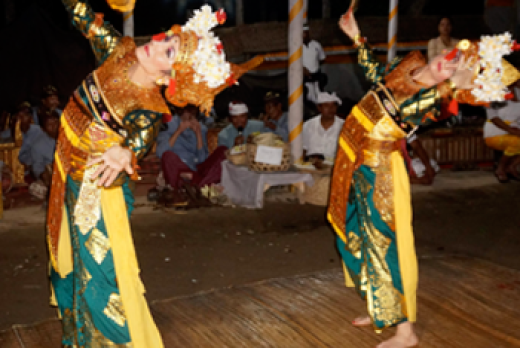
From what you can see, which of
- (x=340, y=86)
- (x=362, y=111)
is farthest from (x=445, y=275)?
(x=340, y=86)

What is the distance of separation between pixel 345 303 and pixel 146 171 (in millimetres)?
→ 4195

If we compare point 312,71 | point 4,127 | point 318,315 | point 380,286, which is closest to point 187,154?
point 4,127

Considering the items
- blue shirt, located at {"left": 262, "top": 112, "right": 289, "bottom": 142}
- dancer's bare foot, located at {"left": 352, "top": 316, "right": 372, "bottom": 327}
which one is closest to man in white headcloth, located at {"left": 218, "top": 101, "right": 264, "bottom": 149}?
blue shirt, located at {"left": 262, "top": 112, "right": 289, "bottom": 142}

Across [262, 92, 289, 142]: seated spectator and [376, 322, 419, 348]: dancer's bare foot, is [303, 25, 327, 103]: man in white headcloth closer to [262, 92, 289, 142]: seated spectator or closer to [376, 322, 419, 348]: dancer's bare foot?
[262, 92, 289, 142]: seated spectator

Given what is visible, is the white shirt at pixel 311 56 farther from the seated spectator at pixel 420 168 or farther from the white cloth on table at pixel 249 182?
the white cloth on table at pixel 249 182

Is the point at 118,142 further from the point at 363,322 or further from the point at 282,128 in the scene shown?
the point at 282,128

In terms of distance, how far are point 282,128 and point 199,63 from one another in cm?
519

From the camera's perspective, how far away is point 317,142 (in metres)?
7.43

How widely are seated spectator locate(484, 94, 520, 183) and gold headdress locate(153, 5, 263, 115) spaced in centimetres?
599

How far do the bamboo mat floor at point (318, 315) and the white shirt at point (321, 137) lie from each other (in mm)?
3095

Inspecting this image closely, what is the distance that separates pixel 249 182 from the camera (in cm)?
682

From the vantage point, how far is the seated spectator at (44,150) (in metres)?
6.86

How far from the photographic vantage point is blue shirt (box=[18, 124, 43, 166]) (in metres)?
6.93

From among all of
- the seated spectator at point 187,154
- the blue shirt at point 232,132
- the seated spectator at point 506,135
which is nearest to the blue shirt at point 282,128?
the blue shirt at point 232,132
